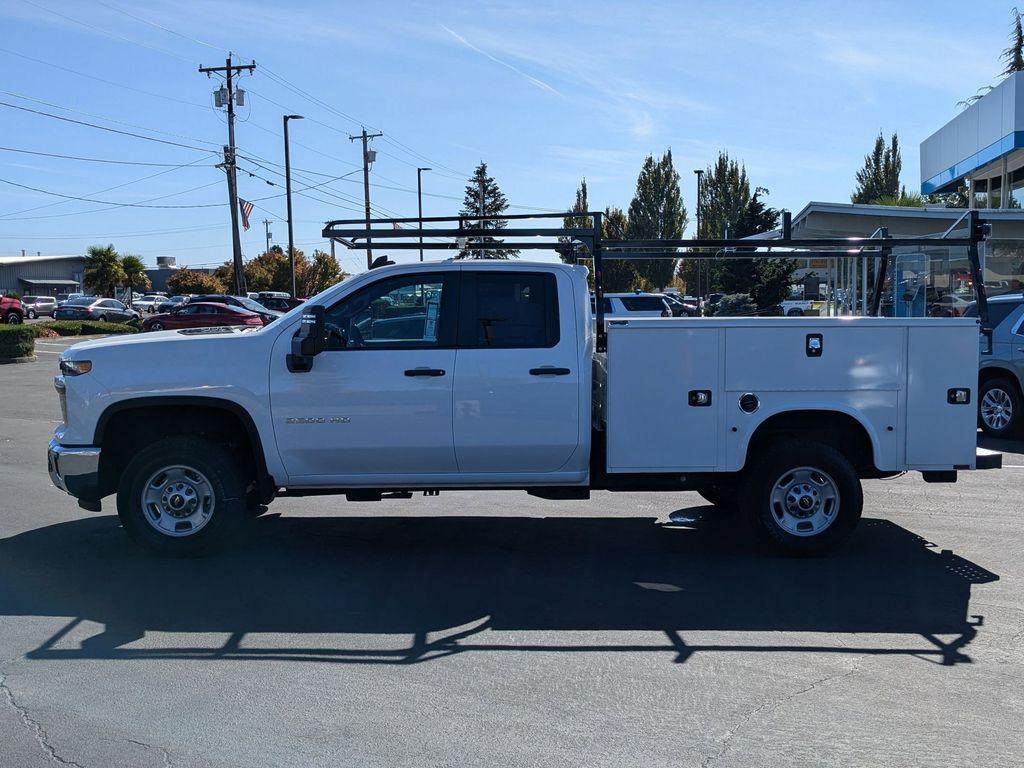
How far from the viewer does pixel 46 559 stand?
709 cm

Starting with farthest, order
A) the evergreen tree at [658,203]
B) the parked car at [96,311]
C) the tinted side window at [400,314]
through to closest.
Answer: the evergreen tree at [658,203] → the parked car at [96,311] → the tinted side window at [400,314]

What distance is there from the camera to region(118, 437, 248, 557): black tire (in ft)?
22.7

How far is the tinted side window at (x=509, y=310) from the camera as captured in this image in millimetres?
6984

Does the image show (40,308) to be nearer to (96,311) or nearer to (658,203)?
(96,311)

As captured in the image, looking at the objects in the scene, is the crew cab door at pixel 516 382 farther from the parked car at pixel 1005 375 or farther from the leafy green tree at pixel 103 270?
the leafy green tree at pixel 103 270

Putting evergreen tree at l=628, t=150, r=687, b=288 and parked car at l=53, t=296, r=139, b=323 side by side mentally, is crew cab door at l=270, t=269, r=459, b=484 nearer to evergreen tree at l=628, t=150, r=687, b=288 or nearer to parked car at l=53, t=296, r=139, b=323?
parked car at l=53, t=296, r=139, b=323

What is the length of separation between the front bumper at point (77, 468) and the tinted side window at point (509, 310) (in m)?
2.68

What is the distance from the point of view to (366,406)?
6.84 meters

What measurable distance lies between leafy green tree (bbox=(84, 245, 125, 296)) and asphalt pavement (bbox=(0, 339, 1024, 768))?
213ft

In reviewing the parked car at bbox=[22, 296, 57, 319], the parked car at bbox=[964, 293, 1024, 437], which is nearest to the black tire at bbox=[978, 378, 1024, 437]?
the parked car at bbox=[964, 293, 1024, 437]

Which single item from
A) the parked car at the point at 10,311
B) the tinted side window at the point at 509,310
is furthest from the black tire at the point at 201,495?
the parked car at the point at 10,311

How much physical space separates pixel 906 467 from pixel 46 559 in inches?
241

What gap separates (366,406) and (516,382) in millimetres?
1038

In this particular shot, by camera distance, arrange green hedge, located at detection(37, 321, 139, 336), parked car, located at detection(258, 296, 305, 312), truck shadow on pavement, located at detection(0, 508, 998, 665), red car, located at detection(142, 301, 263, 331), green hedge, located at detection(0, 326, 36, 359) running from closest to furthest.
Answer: truck shadow on pavement, located at detection(0, 508, 998, 665) → green hedge, located at detection(0, 326, 36, 359) → red car, located at detection(142, 301, 263, 331) → green hedge, located at detection(37, 321, 139, 336) → parked car, located at detection(258, 296, 305, 312)
